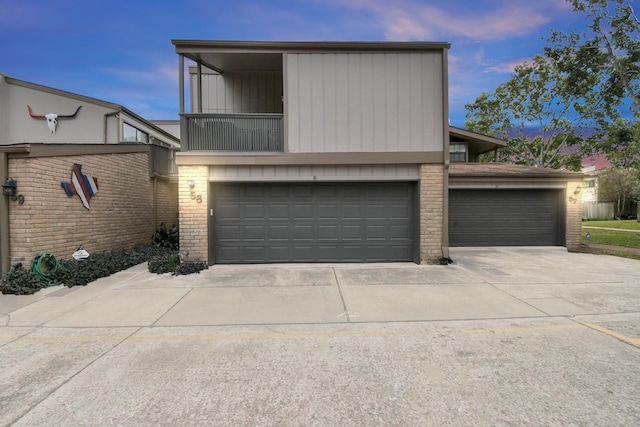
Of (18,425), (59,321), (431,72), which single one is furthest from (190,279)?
(431,72)

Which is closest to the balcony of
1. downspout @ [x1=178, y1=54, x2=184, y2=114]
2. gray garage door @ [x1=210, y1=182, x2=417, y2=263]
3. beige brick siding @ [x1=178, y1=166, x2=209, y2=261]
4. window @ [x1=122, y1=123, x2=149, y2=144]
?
downspout @ [x1=178, y1=54, x2=184, y2=114]

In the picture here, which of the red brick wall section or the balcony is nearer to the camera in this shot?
the red brick wall section

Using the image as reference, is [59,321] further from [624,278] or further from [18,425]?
[624,278]

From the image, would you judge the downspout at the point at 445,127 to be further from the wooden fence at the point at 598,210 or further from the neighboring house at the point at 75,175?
the wooden fence at the point at 598,210

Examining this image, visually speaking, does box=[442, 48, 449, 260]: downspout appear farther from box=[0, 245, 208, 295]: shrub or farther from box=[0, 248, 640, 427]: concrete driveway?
box=[0, 245, 208, 295]: shrub

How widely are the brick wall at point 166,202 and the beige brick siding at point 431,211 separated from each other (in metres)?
9.48

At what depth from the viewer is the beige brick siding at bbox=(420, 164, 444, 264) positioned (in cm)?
851

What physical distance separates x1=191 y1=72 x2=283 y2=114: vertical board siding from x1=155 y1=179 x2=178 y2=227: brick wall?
11.7 ft

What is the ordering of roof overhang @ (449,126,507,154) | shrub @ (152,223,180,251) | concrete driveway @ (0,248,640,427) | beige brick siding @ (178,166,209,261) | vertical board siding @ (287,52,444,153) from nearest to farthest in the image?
concrete driveway @ (0,248,640,427) < beige brick siding @ (178,166,209,261) < vertical board siding @ (287,52,444,153) < shrub @ (152,223,180,251) < roof overhang @ (449,126,507,154)

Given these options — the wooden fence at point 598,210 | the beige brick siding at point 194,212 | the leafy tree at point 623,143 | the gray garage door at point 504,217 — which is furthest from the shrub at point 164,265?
the wooden fence at point 598,210

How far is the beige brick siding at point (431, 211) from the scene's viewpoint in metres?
8.51

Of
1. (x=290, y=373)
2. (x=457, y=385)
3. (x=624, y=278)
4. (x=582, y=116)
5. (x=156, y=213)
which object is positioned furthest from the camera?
(x=582, y=116)

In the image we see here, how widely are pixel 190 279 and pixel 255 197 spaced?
9.06 feet

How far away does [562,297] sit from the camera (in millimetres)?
5715
